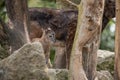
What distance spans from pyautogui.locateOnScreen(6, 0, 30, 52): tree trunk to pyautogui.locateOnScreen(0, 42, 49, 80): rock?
0.96m

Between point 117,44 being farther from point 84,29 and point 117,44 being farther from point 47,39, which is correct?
point 47,39

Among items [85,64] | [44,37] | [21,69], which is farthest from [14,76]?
[44,37]

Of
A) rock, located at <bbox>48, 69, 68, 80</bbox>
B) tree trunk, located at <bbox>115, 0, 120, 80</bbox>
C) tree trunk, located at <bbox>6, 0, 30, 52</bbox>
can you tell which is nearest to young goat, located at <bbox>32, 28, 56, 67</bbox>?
tree trunk, located at <bbox>6, 0, 30, 52</bbox>

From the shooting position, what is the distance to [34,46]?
5.36 m

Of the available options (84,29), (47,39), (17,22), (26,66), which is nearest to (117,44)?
(84,29)

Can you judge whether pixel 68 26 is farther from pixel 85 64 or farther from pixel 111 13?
pixel 85 64

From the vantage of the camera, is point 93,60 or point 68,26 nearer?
point 93,60

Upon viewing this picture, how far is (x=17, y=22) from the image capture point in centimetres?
641

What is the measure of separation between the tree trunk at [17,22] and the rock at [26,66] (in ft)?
3.15

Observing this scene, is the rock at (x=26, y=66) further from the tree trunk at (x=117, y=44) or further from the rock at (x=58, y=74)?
the tree trunk at (x=117, y=44)

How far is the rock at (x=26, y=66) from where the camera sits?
5281mm

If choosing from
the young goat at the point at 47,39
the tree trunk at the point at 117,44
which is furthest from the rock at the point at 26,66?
the young goat at the point at 47,39

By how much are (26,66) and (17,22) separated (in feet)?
4.06

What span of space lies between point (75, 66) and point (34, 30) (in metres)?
3.37
